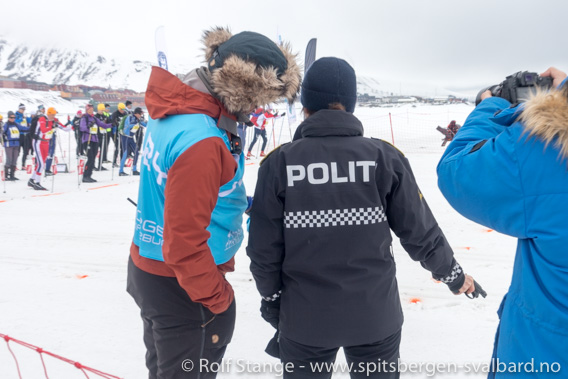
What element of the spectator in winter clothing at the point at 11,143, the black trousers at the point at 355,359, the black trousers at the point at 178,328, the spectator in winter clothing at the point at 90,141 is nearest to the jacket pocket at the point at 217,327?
the black trousers at the point at 178,328

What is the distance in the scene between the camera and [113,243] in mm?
4836

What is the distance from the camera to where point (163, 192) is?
1.48 m

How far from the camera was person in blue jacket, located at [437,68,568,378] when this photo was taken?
97cm

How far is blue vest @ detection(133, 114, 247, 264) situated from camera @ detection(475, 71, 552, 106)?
3.12 feet

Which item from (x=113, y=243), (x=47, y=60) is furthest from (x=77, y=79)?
(x=113, y=243)

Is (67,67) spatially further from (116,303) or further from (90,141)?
(116,303)

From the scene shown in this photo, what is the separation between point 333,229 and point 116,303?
2.57 meters

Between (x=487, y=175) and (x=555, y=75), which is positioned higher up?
(x=555, y=75)

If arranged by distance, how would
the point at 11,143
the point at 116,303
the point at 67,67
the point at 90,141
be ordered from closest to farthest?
the point at 116,303 → the point at 90,141 → the point at 11,143 → the point at 67,67

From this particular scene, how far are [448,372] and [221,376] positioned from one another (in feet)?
4.40

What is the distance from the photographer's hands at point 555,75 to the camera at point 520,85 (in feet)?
0.04

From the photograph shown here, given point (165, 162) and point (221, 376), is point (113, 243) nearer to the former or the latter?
point (221, 376)

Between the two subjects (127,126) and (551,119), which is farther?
(127,126)

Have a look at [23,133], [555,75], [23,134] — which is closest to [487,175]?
[555,75]
